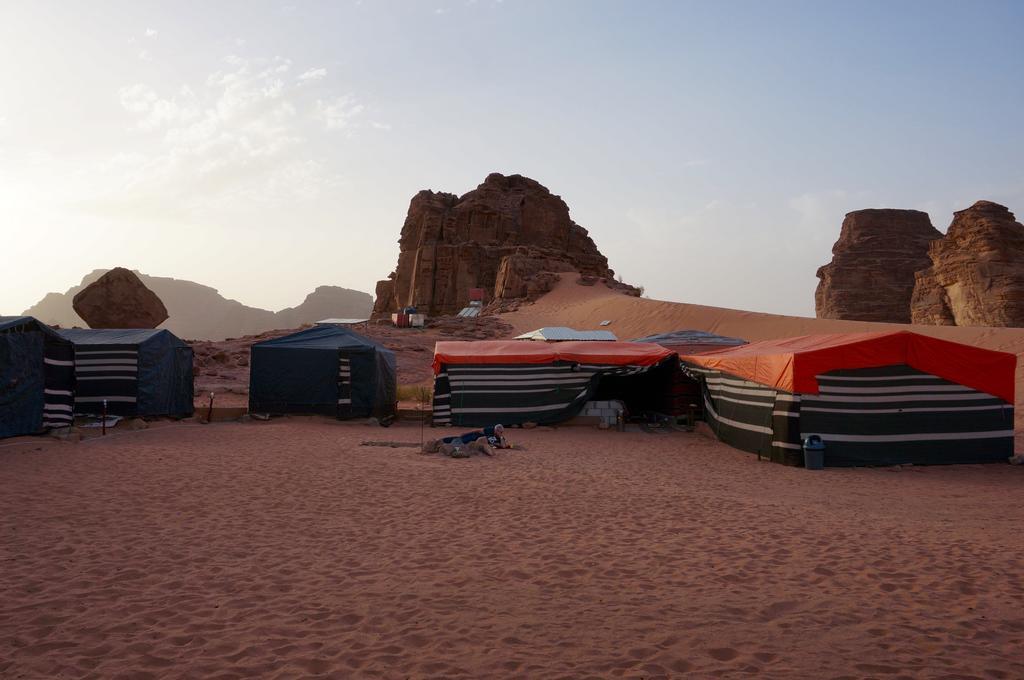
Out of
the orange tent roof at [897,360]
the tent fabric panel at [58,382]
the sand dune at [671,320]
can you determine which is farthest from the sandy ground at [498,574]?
the sand dune at [671,320]

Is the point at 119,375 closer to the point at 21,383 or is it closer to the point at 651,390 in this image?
the point at 21,383

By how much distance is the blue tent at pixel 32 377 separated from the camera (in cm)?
1228

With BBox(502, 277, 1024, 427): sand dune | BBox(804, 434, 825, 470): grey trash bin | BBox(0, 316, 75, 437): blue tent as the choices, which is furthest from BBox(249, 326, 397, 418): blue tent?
BBox(502, 277, 1024, 427): sand dune

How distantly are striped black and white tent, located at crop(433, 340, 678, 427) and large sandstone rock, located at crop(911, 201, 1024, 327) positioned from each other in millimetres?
40676

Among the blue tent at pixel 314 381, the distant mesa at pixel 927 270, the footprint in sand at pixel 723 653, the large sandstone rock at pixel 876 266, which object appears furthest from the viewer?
the large sandstone rock at pixel 876 266

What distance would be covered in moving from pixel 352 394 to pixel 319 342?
189 centimetres

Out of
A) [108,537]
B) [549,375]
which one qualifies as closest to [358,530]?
[108,537]

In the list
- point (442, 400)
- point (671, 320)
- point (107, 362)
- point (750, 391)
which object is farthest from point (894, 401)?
point (671, 320)

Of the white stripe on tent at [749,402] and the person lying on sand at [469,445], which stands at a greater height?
the white stripe on tent at [749,402]

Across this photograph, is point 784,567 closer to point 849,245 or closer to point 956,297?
point 956,297

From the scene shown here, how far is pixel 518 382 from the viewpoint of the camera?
17281 millimetres

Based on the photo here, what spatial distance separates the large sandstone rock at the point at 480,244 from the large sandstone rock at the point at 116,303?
105 ft

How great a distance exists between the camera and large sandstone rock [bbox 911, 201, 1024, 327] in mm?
44812

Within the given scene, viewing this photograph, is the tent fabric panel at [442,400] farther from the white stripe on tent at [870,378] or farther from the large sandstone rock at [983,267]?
the large sandstone rock at [983,267]
